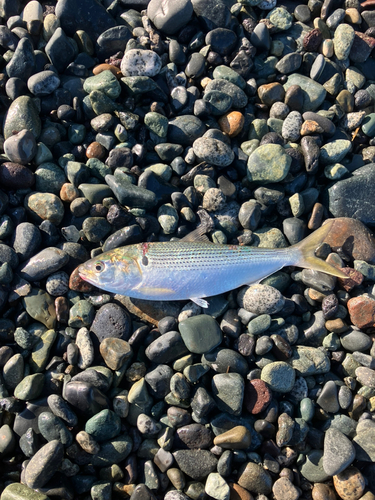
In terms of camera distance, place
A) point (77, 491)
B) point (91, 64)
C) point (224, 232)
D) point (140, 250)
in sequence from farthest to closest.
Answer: point (91, 64) → point (224, 232) → point (140, 250) → point (77, 491)

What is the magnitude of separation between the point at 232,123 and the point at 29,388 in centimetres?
588

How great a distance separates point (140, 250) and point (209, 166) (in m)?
2.14

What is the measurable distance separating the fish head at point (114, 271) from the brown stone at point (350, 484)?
13.7 ft

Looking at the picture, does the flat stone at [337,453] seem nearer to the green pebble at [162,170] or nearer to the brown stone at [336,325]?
the brown stone at [336,325]

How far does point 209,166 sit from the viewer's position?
639cm

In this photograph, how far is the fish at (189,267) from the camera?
552cm

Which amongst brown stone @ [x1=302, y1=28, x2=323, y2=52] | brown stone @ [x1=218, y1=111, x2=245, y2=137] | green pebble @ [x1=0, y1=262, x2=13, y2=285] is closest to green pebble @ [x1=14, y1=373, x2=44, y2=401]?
green pebble @ [x1=0, y1=262, x2=13, y2=285]

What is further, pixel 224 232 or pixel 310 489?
pixel 224 232

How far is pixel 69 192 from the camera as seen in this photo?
243 inches

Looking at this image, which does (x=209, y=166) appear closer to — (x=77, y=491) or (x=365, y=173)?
(x=365, y=173)

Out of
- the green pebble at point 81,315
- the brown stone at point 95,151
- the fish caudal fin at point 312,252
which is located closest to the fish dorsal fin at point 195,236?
the fish caudal fin at point 312,252

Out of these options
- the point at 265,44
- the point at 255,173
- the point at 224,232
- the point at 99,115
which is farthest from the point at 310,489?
the point at 265,44

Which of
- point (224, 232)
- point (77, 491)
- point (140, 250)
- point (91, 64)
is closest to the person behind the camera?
point (77, 491)

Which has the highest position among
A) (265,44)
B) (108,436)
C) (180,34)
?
(180,34)
